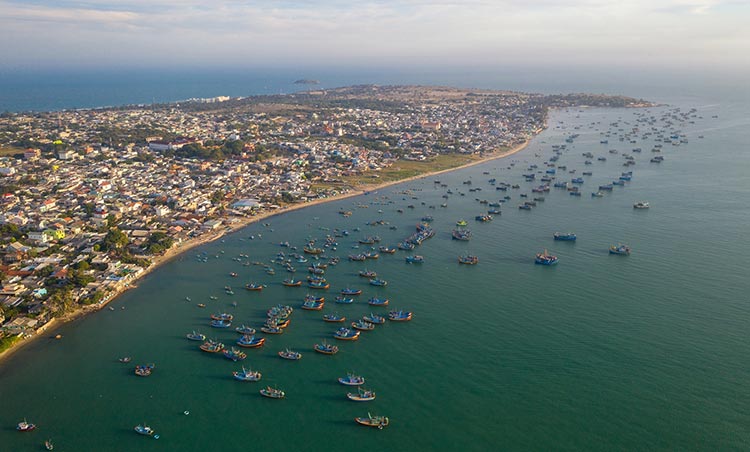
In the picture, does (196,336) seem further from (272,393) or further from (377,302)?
(377,302)

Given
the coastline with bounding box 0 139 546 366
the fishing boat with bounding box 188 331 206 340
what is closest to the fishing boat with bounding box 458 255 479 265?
the fishing boat with bounding box 188 331 206 340

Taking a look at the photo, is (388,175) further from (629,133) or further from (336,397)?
(629,133)

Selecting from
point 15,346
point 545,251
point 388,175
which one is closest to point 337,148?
point 388,175

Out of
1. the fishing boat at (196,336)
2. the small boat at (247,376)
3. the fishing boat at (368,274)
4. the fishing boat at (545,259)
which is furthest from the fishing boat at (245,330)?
the fishing boat at (545,259)

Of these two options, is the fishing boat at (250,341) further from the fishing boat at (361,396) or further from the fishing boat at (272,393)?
the fishing boat at (361,396)

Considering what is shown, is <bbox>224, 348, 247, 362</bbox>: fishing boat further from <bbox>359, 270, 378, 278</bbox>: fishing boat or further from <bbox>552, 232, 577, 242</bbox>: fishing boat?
<bbox>552, 232, 577, 242</bbox>: fishing boat

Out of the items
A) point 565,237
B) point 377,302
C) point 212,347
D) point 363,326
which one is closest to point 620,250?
point 565,237
